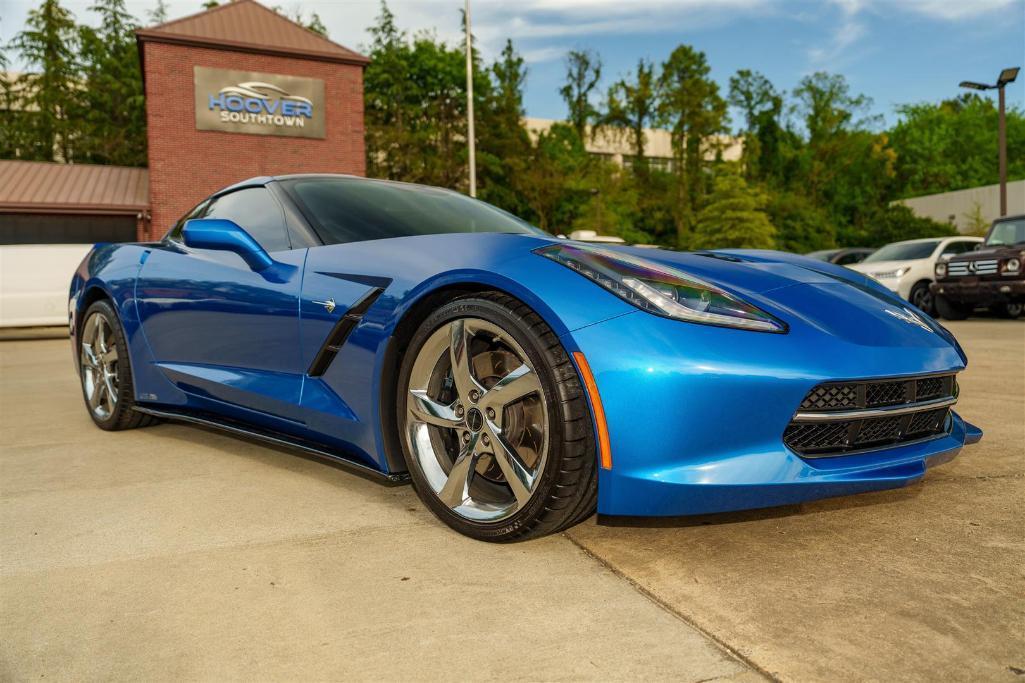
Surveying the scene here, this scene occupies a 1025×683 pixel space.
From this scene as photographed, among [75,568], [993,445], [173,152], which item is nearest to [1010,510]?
[993,445]

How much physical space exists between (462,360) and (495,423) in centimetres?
23

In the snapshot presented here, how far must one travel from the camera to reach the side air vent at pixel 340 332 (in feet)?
9.03

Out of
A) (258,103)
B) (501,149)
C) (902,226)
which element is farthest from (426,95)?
(902,226)

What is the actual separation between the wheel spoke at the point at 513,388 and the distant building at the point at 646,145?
49.4 m

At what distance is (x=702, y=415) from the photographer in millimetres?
2125

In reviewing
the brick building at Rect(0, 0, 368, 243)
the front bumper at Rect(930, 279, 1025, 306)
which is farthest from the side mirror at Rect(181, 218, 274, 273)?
the brick building at Rect(0, 0, 368, 243)

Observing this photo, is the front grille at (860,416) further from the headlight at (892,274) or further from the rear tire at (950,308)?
the headlight at (892,274)

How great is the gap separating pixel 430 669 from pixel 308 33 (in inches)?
972

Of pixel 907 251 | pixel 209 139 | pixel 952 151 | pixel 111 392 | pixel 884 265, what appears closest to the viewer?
pixel 111 392

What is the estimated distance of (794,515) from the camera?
2.69 meters

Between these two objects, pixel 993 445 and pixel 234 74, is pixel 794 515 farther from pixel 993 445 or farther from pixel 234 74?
pixel 234 74

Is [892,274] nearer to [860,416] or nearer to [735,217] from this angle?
[860,416]

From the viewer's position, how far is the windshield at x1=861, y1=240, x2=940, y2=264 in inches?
580

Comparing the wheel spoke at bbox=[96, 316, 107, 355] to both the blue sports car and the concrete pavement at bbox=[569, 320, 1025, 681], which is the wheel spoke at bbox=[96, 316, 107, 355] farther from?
the concrete pavement at bbox=[569, 320, 1025, 681]
